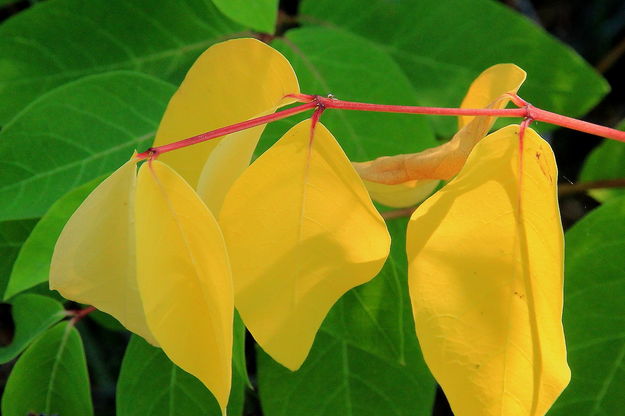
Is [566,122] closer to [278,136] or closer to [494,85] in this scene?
[494,85]

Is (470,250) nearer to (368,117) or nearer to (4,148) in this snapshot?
(368,117)

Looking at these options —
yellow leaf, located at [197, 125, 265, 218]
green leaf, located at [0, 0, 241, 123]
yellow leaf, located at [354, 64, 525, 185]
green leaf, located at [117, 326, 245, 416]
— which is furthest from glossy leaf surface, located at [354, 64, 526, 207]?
green leaf, located at [0, 0, 241, 123]

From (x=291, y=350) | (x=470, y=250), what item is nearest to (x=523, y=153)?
(x=470, y=250)

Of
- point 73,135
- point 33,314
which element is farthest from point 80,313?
point 73,135

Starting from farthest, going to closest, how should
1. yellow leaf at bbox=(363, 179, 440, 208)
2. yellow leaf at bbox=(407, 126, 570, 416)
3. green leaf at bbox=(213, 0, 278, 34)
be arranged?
1. green leaf at bbox=(213, 0, 278, 34)
2. yellow leaf at bbox=(363, 179, 440, 208)
3. yellow leaf at bbox=(407, 126, 570, 416)

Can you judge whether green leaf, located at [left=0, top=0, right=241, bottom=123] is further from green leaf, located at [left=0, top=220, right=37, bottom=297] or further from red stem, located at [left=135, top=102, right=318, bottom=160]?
red stem, located at [left=135, top=102, right=318, bottom=160]

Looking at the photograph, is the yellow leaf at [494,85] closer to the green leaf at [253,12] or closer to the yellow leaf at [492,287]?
the yellow leaf at [492,287]

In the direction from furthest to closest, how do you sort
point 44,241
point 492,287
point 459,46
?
point 459,46
point 44,241
point 492,287
